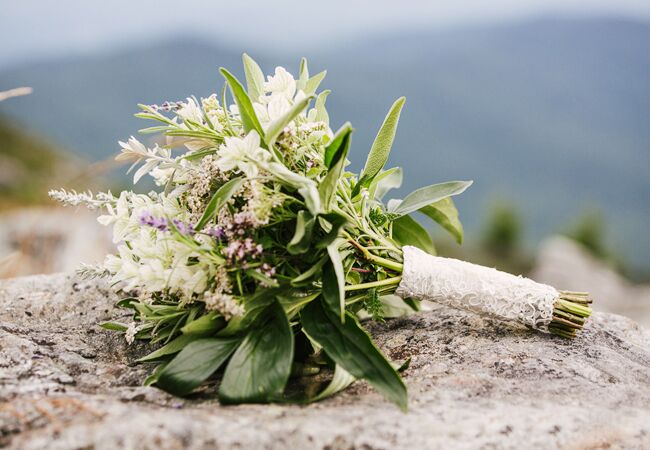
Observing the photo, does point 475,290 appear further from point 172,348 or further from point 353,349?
point 172,348

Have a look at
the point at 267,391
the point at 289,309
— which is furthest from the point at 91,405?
the point at 289,309

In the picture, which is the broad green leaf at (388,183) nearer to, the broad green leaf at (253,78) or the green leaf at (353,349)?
the broad green leaf at (253,78)

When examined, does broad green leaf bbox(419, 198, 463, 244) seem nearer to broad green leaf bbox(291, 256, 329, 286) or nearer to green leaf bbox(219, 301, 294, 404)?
broad green leaf bbox(291, 256, 329, 286)

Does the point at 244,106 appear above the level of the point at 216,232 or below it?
above

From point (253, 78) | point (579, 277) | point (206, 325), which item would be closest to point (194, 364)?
point (206, 325)

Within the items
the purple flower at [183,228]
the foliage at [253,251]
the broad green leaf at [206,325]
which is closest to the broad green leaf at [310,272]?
the foliage at [253,251]

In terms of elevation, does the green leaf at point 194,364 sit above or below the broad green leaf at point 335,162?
below

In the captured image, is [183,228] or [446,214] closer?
[183,228]

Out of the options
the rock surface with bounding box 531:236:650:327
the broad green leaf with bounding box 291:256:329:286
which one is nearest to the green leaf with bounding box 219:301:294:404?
the broad green leaf with bounding box 291:256:329:286
